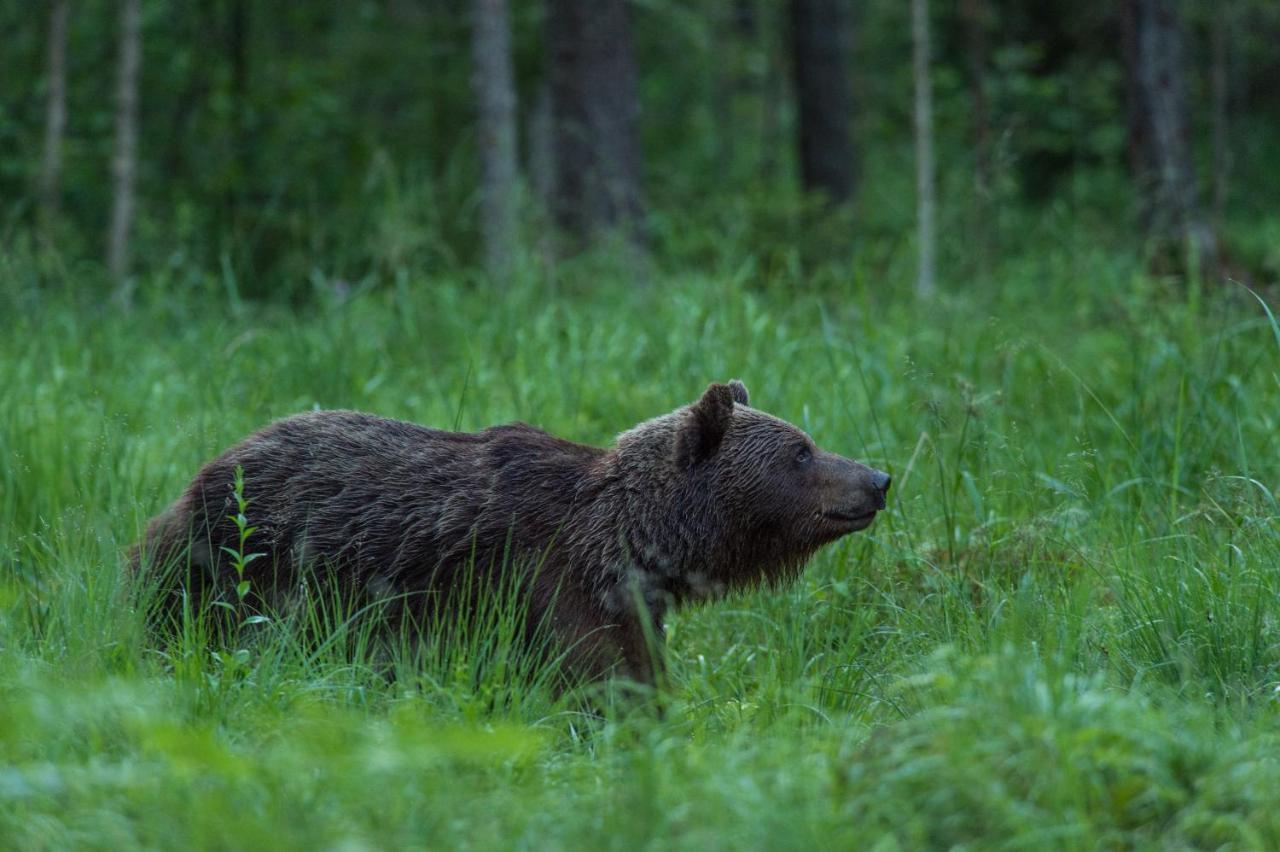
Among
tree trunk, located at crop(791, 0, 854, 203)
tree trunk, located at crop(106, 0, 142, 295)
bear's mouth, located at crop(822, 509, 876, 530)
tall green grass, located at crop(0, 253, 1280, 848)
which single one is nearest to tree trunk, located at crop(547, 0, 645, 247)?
tall green grass, located at crop(0, 253, 1280, 848)

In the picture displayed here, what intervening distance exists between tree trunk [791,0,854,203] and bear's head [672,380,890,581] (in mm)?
11408

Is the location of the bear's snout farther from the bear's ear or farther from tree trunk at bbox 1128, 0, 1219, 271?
tree trunk at bbox 1128, 0, 1219, 271

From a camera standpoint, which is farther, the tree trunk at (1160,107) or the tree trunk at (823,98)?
the tree trunk at (823,98)

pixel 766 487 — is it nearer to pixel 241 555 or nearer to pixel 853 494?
pixel 853 494

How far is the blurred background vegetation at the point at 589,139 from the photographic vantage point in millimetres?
10703

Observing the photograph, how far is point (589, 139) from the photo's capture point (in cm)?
1205

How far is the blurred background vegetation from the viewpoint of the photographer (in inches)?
421

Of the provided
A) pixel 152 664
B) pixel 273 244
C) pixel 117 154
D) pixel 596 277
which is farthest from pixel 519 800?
pixel 273 244

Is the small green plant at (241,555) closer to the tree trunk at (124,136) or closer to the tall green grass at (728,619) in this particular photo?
the tall green grass at (728,619)

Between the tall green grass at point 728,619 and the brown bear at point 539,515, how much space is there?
0.21 metres

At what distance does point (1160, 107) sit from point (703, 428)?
7598 millimetres

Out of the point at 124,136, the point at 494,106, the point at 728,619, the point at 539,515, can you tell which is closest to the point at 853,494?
the point at 728,619

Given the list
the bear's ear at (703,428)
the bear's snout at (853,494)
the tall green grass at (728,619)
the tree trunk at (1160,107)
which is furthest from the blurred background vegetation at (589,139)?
the bear's ear at (703,428)

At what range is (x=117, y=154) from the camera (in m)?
10.8
